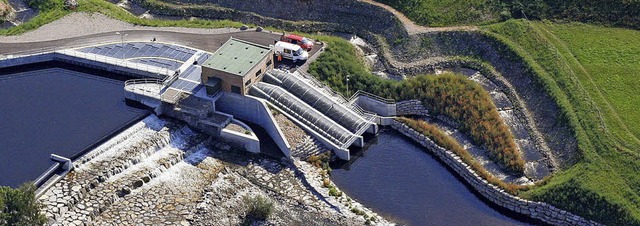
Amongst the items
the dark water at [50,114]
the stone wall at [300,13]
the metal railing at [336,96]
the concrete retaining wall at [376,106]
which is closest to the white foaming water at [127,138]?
the dark water at [50,114]

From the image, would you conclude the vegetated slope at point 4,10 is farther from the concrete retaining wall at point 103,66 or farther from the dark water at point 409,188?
the dark water at point 409,188

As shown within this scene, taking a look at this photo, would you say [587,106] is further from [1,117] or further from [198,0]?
[1,117]

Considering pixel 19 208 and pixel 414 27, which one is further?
pixel 414 27

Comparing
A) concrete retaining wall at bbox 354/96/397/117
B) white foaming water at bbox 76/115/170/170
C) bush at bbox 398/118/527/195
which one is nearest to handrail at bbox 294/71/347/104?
concrete retaining wall at bbox 354/96/397/117

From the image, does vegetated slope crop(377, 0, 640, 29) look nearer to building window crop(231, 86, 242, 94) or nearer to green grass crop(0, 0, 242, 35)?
green grass crop(0, 0, 242, 35)

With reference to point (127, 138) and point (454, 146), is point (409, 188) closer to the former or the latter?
point (454, 146)

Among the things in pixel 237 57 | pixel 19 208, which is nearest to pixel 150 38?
pixel 237 57

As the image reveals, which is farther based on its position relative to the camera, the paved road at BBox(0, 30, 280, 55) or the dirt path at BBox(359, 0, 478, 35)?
the dirt path at BBox(359, 0, 478, 35)
